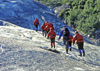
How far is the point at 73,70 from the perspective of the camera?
5465 mm

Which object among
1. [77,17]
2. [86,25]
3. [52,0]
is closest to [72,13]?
[77,17]

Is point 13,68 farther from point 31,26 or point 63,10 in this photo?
point 63,10

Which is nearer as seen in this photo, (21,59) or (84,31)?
(21,59)

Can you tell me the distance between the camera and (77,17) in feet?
167

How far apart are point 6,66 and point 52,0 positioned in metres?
72.2

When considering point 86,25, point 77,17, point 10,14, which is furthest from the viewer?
point 77,17

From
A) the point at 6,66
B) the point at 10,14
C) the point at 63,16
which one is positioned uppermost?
the point at 63,16

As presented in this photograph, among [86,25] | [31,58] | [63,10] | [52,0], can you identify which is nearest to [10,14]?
[31,58]

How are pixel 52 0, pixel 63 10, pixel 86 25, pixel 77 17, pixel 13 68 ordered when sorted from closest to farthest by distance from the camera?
1. pixel 13 68
2. pixel 86 25
3. pixel 77 17
4. pixel 63 10
5. pixel 52 0

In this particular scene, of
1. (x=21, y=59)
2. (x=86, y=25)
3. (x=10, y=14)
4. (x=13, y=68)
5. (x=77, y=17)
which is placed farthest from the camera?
(x=77, y=17)

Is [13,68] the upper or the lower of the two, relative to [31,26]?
lower

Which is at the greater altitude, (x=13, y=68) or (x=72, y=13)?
(x=72, y=13)

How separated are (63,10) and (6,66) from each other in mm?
55118

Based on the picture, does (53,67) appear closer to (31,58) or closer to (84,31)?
(31,58)
